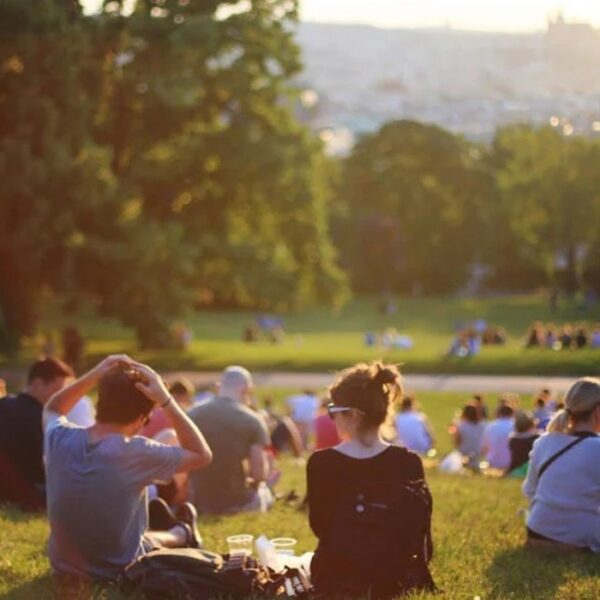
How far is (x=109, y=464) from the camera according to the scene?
20.5 feet

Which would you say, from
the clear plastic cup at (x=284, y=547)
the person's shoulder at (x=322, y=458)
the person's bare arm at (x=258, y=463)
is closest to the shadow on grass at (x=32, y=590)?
the clear plastic cup at (x=284, y=547)

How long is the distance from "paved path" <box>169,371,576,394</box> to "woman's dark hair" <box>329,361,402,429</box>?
22364 millimetres

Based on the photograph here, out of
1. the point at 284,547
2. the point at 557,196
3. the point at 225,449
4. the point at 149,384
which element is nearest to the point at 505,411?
the point at 225,449

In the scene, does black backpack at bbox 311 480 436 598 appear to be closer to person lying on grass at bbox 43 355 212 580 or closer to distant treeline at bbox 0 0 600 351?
person lying on grass at bbox 43 355 212 580

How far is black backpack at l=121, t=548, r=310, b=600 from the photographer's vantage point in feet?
20.3

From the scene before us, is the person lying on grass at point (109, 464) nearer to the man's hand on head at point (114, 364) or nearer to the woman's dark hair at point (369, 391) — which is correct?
the man's hand on head at point (114, 364)

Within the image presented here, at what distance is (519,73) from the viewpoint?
282 feet

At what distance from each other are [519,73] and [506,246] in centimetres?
1718

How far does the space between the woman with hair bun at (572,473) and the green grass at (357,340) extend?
18848 millimetres

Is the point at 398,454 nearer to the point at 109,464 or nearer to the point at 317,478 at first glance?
the point at 317,478

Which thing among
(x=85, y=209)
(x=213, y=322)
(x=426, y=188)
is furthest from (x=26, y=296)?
(x=426, y=188)

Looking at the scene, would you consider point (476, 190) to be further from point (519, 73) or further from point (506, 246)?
point (519, 73)

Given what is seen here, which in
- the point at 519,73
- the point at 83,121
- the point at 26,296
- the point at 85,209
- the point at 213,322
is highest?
the point at 519,73

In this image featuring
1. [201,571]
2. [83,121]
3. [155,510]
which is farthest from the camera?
[83,121]
